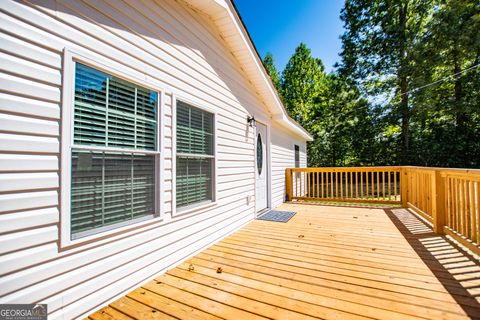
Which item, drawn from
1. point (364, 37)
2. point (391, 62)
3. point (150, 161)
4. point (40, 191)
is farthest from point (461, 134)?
point (40, 191)

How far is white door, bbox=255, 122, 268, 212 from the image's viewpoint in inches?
200

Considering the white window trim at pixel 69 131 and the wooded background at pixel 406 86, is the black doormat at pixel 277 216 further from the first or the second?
the wooded background at pixel 406 86

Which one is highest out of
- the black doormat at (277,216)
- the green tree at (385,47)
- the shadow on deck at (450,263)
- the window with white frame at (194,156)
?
the green tree at (385,47)

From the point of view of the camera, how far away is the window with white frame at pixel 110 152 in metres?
1.75

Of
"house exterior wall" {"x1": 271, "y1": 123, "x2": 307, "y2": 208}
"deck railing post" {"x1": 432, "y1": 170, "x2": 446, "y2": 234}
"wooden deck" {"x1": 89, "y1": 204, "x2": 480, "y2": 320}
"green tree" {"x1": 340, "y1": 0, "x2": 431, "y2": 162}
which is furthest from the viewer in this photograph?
"green tree" {"x1": 340, "y1": 0, "x2": 431, "y2": 162}

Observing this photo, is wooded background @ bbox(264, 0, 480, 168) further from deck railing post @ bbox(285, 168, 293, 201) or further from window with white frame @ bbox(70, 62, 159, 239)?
window with white frame @ bbox(70, 62, 159, 239)

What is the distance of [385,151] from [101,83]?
49.8 feet

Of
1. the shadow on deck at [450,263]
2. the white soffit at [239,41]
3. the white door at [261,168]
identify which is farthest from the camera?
the white door at [261,168]

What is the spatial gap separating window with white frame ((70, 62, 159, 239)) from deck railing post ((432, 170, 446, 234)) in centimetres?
426

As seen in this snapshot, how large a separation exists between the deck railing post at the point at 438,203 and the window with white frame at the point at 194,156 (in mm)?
3604

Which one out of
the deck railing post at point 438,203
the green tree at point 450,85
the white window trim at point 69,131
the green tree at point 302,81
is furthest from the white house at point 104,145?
the green tree at point 302,81

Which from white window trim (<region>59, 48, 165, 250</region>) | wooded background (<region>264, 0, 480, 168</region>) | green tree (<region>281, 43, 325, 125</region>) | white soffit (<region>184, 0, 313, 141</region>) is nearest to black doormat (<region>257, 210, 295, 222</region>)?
white soffit (<region>184, 0, 313, 141</region>)

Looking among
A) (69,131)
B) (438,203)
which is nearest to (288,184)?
(438,203)

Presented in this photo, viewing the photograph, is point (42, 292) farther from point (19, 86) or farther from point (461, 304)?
point (461, 304)
